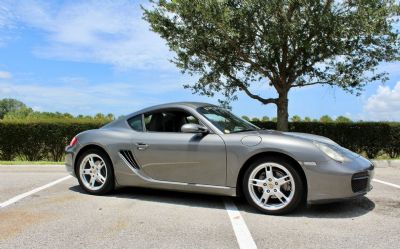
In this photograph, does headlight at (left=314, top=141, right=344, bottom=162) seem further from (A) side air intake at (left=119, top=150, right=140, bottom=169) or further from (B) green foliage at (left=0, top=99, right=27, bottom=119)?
(B) green foliage at (left=0, top=99, right=27, bottom=119)

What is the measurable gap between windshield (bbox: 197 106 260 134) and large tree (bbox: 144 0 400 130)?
215 inches

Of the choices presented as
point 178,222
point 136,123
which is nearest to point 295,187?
point 178,222

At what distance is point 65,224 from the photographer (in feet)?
15.8

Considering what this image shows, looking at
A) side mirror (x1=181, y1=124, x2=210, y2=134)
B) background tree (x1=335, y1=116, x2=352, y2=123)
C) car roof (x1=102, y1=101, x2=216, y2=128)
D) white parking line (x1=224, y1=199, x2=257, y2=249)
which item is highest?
background tree (x1=335, y1=116, x2=352, y2=123)

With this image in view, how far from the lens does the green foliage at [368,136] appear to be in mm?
13305

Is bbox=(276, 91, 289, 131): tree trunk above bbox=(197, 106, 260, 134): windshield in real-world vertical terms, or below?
above

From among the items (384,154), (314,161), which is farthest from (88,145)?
(384,154)

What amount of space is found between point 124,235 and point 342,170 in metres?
2.62

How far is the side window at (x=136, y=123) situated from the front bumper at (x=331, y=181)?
257 cm

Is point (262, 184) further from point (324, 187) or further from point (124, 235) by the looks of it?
point (124, 235)

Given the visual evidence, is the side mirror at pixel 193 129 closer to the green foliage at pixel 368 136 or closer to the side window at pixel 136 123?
the side window at pixel 136 123

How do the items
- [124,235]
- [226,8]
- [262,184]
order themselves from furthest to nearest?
[226,8], [262,184], [124,235]

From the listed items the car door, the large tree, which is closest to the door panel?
the car door

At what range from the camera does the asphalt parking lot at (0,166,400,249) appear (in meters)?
4.17
